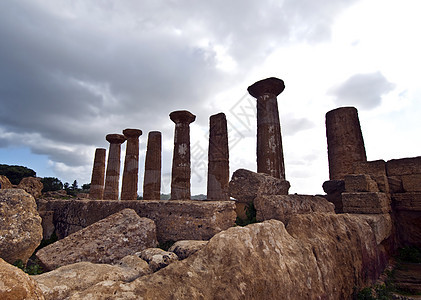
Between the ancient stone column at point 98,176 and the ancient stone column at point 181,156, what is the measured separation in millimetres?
9501

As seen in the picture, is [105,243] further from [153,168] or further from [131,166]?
[131,166]

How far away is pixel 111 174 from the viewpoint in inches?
707

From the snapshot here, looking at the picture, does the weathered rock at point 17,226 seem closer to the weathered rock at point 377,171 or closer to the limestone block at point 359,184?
the limestone block at point 359,184

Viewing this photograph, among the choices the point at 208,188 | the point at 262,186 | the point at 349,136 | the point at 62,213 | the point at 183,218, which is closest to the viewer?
the point at 183,218

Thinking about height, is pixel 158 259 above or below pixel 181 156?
below

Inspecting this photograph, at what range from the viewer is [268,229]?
245 cm

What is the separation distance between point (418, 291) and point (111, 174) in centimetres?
1802

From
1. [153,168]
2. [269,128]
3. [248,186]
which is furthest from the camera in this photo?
[153,168]

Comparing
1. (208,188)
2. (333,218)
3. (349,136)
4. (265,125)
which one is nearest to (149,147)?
(208,188)

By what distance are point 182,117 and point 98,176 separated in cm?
1087

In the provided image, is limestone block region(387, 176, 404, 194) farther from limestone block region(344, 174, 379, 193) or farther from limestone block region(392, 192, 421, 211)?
limestone block region(344, 174, 379, 193)

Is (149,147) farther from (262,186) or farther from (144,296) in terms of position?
(144,296)

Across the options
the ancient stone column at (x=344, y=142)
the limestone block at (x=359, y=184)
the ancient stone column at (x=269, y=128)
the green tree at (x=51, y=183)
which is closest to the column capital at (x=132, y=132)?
the ancient stone column at (x=269, y=128)

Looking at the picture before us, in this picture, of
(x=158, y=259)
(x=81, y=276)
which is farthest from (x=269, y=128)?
(x=81, y=276)
